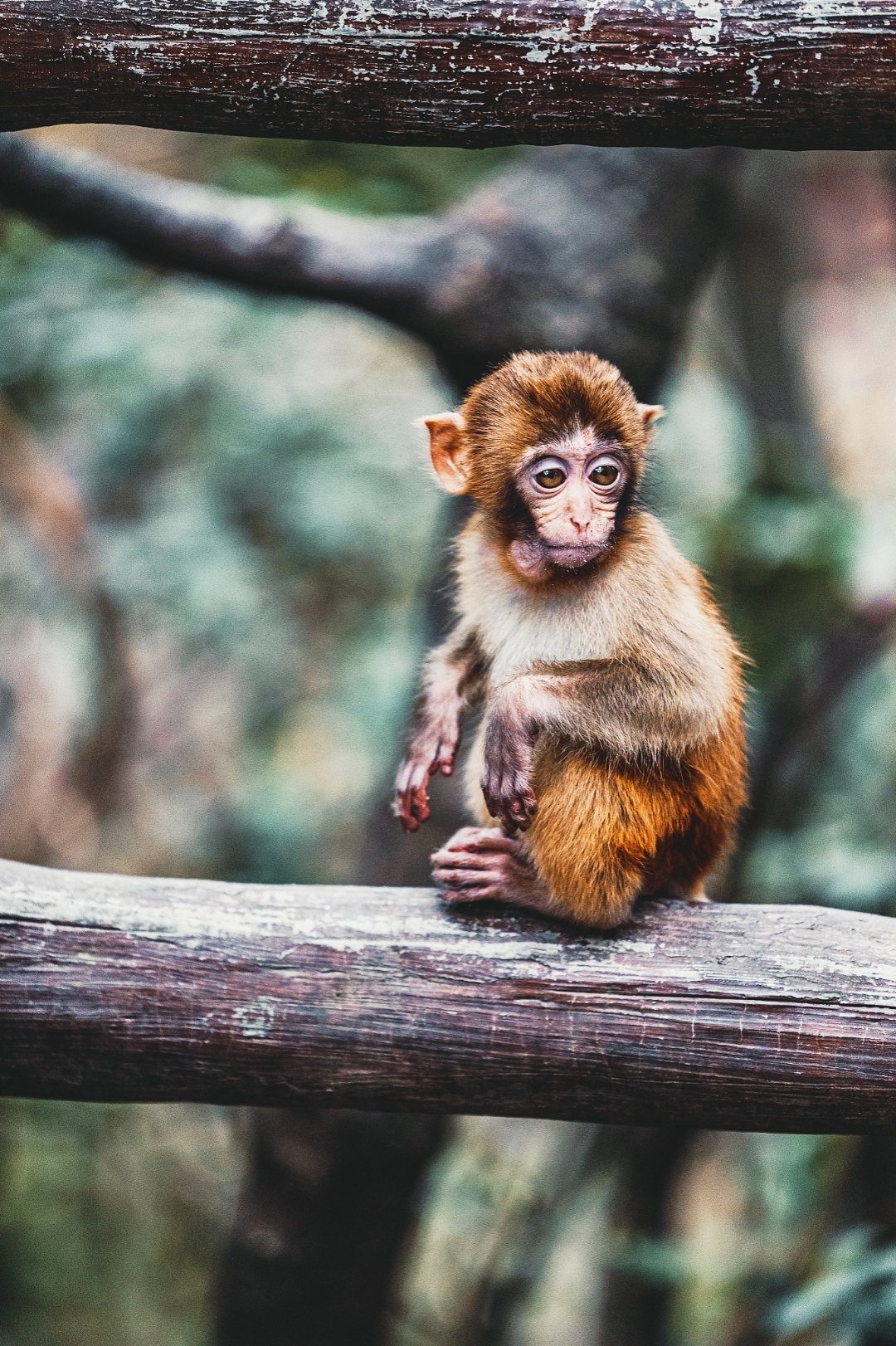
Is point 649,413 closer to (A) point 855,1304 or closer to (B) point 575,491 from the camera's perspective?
(B) point 575,491

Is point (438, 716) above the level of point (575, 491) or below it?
below

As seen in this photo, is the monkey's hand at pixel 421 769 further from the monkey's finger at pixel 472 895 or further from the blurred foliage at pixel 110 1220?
the blurred foliage at pixel 110 1220

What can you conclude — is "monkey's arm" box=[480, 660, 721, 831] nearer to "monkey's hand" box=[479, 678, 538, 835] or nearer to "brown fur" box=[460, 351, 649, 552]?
"monkey's hand" box=[479, 678, 538, 835]

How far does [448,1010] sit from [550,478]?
1.02 meters

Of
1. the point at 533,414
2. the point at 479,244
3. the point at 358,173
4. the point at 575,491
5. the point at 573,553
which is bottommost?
the point at 573,553

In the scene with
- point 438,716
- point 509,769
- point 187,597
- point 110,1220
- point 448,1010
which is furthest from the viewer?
point 110,1220

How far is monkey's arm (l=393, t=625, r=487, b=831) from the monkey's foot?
0.17m

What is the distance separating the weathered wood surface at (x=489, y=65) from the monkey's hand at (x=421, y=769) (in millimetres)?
1292

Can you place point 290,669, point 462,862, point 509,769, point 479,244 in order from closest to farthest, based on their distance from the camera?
point 509,769 < point 462,862 < point 479,244 < point 290,669

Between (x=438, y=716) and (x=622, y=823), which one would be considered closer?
(x=622, y=823)

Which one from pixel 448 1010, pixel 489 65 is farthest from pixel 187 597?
pixel 489 65

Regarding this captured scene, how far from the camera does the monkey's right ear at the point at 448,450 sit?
2590 millimetres

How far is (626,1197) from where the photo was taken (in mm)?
4449

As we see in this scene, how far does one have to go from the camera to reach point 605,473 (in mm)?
2350
